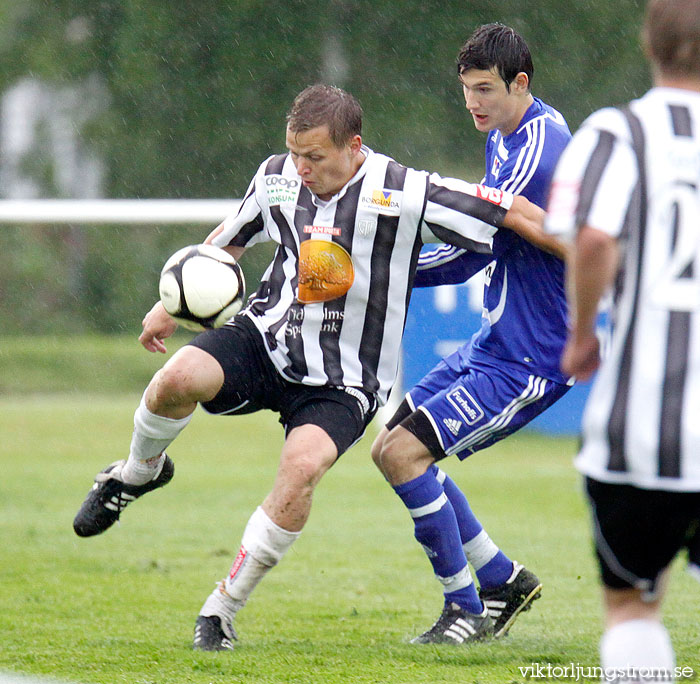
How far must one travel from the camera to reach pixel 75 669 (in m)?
3.90

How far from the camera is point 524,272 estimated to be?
4516 mm

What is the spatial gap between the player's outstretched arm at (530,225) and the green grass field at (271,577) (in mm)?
1455

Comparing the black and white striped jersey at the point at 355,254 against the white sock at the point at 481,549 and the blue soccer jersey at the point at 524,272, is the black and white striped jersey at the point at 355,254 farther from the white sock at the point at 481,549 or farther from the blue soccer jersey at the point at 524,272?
the white sock at the point at 481,549

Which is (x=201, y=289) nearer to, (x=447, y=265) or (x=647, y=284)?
(x=447, y=265)

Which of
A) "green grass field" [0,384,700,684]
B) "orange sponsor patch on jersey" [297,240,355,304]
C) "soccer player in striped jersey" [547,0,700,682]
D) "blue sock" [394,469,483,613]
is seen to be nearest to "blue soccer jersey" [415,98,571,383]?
"orange sponsor patch on jersey" [297,240,355,304]

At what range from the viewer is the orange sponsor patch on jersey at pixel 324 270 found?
14.3 feet

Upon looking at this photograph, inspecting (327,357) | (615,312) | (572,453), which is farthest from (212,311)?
(572,453)

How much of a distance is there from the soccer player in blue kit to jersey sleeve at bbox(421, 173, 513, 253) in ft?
0.54

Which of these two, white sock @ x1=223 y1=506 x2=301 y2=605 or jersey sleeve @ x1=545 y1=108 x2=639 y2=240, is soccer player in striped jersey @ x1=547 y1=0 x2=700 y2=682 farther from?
white sock @ x1=223 y1=506 x2=301 y2=605

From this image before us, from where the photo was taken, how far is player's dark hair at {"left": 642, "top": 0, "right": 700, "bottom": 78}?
241cm

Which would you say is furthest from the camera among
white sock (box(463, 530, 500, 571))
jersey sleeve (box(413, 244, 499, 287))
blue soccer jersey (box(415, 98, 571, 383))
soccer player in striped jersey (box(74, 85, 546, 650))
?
white sock (box(463, 530, 500, 571))

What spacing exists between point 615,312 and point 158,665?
220 centimetres

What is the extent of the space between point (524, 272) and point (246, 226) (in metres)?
1.11

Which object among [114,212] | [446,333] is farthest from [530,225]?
[114,212]
